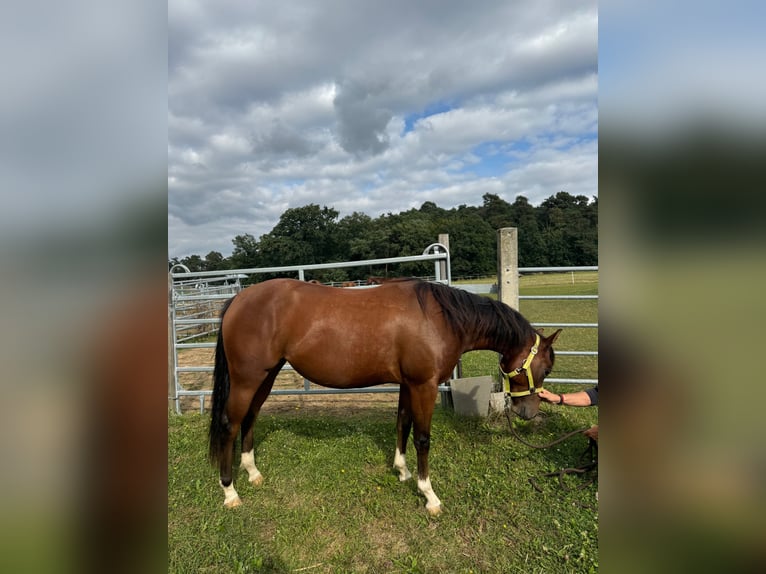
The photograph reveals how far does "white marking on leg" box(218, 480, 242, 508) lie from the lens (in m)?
2.83

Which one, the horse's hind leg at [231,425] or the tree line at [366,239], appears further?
the tree line at [366,239]

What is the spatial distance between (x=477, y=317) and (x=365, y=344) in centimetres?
93

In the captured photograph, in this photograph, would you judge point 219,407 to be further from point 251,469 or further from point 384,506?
point 384,506

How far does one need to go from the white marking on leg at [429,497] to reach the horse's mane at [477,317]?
44.1 inches

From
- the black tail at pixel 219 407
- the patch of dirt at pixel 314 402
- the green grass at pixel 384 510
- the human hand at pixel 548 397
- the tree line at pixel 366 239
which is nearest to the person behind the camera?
the green grass at pixel 384 510

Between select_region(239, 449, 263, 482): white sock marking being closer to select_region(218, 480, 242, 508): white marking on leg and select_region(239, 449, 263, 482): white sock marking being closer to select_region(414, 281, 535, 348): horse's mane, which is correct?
select_region(218, 480, 242, 508): white marking on leg

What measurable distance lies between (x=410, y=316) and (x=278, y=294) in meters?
1.07

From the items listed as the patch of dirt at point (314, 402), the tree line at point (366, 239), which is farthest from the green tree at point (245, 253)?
the patch of dirt at point (314, 402)

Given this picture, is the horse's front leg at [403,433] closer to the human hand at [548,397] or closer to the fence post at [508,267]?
the human hand at [548,397]

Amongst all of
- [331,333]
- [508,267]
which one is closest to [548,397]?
[508,267]

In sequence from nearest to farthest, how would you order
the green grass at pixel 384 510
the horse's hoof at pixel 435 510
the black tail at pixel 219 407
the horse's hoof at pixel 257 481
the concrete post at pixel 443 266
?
the green grass at pixel 384 510, the horse's hoof at pixel 435 510, the black tail at pixel 219 407, the horse's hoof at pixel 257 481, the concrete post at pixel 443 266

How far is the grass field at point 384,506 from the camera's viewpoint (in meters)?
2.27
